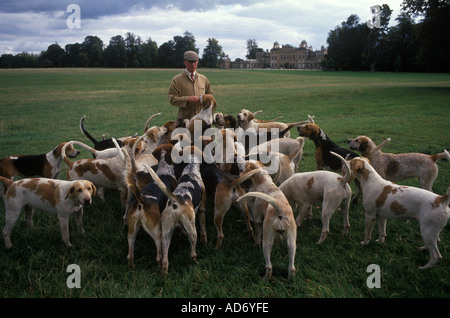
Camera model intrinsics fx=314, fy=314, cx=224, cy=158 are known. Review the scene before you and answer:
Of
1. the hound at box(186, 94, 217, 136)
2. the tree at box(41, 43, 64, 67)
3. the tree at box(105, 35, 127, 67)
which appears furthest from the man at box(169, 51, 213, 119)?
the tree at box(105, 35, 127, 67)

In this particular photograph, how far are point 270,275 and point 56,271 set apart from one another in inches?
106

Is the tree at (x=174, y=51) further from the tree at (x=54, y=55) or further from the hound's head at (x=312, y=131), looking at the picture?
the hound's head at (x=312, y=131)

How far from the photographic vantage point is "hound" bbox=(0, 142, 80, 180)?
6117 mm

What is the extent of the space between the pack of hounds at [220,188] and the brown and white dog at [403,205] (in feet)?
0.04

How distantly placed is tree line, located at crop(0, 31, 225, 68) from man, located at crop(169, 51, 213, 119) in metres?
71.2

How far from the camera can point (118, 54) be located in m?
86.8

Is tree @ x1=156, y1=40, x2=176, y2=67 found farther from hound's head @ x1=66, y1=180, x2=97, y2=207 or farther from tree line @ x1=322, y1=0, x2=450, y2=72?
hound's head @ x1=66, y1=180, x2=97, y2=207

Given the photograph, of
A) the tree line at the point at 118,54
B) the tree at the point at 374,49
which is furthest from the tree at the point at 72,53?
the tree at the point at 374,49

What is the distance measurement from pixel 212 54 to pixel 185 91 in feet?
337

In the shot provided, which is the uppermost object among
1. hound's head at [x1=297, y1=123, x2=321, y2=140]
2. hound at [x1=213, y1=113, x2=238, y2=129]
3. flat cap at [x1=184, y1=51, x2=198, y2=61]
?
flat cap at [x1=184, y1=51, x2=198, y2=61]

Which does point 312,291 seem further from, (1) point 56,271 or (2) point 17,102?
(2) point 17,102

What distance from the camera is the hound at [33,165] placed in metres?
6.12

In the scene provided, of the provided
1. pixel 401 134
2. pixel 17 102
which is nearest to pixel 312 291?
pixel 401 134
